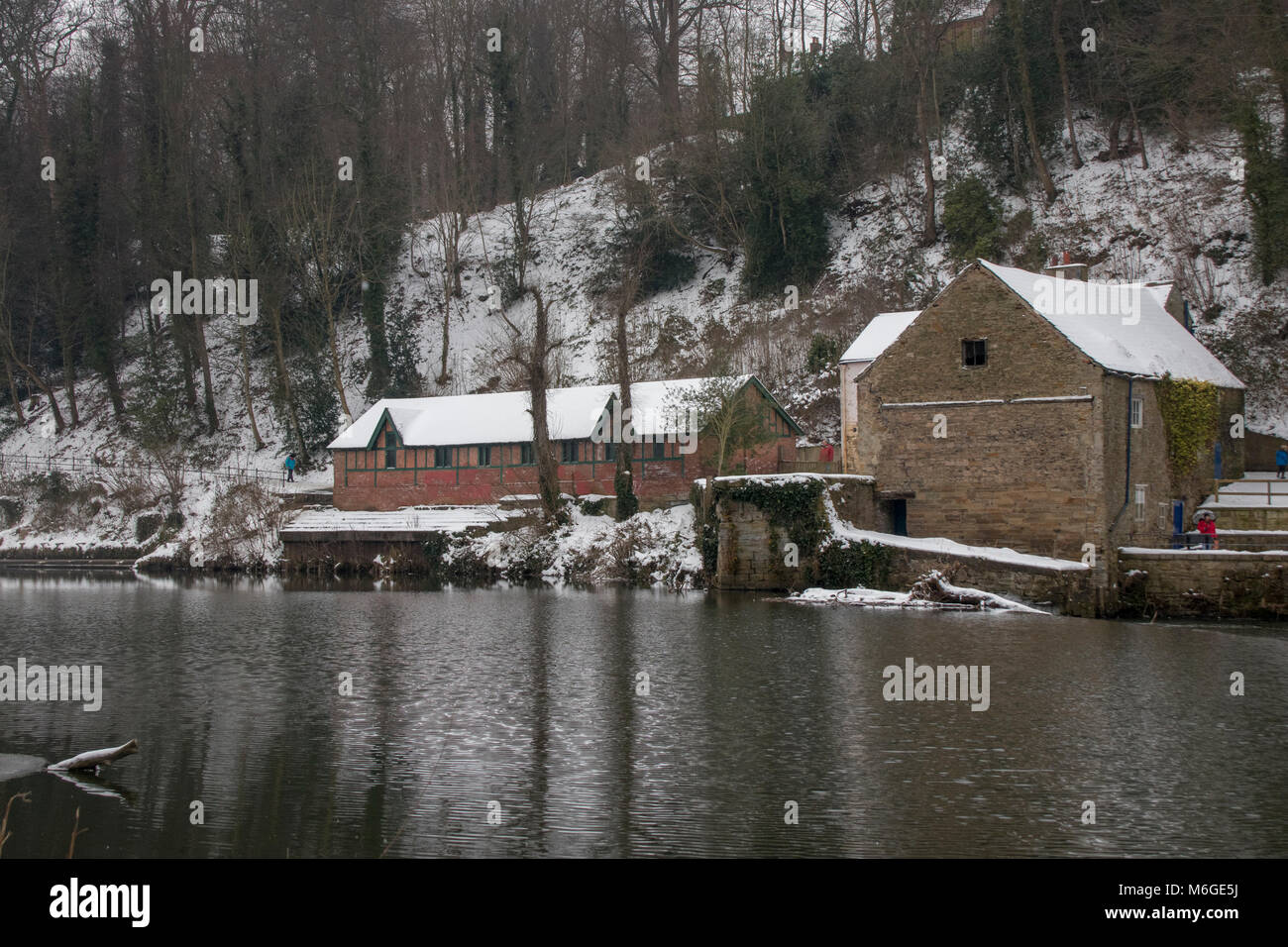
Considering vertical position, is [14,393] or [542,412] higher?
[14,393]

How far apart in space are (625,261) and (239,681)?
41.3m

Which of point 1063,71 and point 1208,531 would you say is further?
point 1063,71

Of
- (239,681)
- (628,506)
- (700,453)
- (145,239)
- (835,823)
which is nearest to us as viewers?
(835,823)

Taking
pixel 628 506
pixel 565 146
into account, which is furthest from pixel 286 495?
pixel 565 146

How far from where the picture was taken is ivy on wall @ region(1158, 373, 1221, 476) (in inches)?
1201

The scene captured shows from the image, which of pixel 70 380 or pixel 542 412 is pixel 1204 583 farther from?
pixel 70 380

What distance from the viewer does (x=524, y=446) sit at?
137 feet

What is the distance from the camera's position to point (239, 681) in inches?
690

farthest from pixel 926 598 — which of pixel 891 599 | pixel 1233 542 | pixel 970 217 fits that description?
pixel 970 217

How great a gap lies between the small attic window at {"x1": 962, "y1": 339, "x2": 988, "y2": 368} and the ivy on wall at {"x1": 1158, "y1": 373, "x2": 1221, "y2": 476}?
4885mm

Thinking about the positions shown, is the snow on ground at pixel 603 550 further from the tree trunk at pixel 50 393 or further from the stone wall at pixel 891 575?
the tree trunk at pixel 50 393

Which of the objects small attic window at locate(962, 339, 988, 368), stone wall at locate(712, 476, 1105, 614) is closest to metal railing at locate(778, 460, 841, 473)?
stone wall at locate(712, 476, 1105, 614)

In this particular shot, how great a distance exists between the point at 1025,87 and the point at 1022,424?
25050 millimetres
